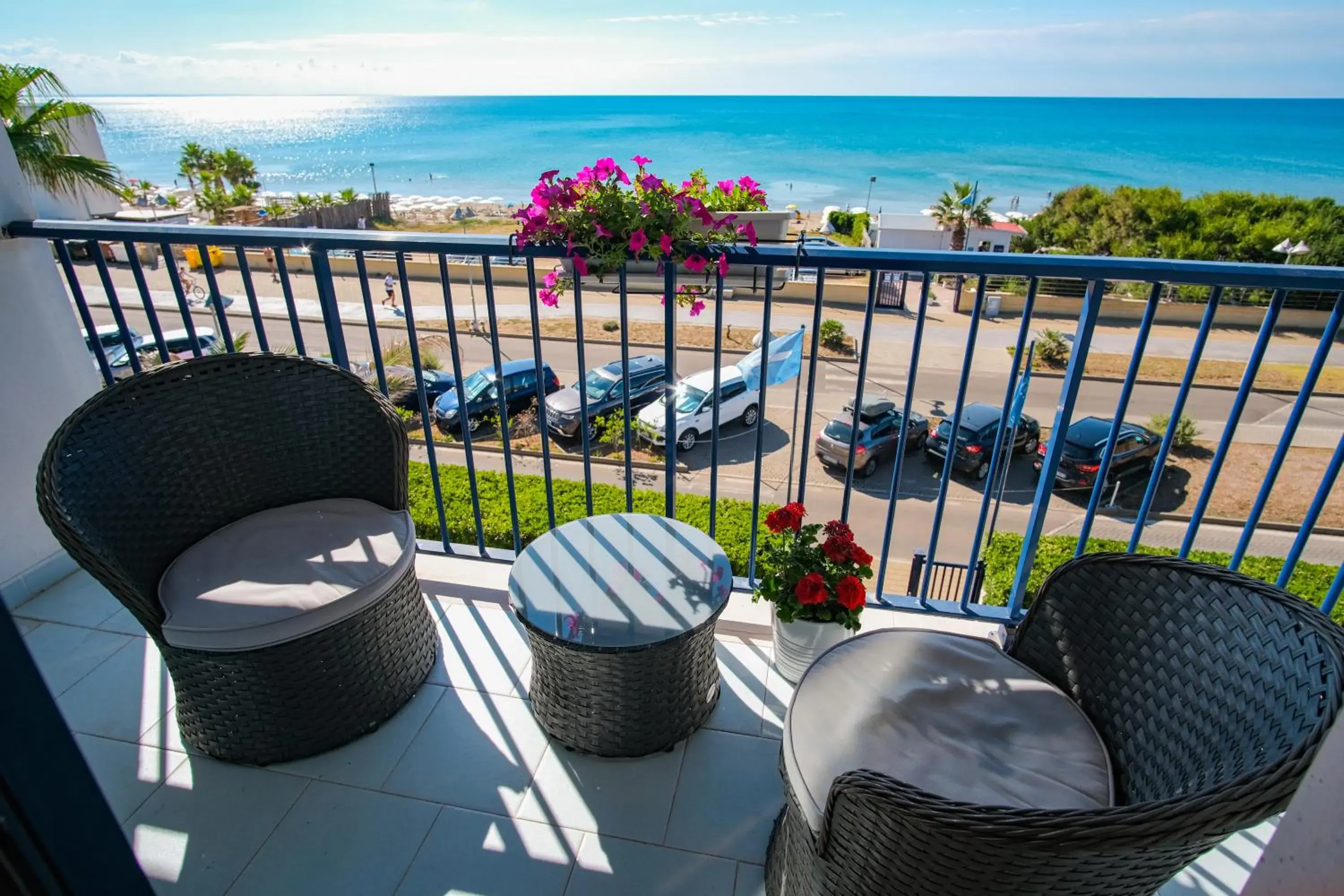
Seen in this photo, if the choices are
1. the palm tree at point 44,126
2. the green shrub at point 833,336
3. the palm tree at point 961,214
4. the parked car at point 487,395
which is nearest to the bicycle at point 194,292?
the palm tree at point 44,126

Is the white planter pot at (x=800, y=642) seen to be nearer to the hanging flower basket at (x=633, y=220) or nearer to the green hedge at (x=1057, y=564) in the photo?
the hanging flower basket at (x=633, y=220)

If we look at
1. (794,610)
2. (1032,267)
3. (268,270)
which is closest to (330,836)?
(794,610)

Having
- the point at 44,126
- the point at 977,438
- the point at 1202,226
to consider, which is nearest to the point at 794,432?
the point at 977,438

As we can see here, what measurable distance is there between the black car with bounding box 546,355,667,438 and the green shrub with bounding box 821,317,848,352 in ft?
16.4

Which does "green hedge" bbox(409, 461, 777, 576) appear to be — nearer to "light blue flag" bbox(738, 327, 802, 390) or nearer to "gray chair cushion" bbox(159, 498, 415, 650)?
"light blue flag" bbox(738, 327, 802, 390)

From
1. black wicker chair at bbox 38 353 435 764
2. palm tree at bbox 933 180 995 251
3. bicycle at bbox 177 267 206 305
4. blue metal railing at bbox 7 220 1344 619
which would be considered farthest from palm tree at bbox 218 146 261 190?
black wicker chair at bbox 38 353 435 764

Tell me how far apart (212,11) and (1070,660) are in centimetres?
10364

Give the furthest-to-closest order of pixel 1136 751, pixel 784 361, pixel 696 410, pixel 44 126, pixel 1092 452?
pixel 696 410
pixel 44 126
pixel 1092 452
pixel 784 361
pixel 1136 751

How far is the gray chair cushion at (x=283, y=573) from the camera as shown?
1539 millimetres

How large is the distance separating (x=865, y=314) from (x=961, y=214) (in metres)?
28.8

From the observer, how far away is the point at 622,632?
1.58m

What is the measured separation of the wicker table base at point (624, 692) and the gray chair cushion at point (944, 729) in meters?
0.40

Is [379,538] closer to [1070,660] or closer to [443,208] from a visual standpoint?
[1070,660]

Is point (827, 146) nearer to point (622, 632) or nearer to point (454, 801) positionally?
point (622, 632)
